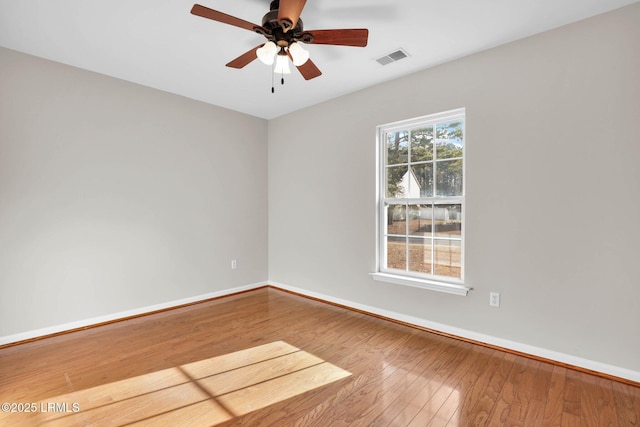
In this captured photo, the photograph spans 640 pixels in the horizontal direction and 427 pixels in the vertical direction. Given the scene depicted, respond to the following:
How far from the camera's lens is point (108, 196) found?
130 inches

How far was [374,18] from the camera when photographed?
231 centimetres

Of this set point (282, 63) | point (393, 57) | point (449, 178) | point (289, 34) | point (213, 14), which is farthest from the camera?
point (449, 178)

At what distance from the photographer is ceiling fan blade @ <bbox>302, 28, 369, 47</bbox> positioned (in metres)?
2.00

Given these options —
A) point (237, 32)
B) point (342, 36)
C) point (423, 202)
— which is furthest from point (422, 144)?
point (237, 32)

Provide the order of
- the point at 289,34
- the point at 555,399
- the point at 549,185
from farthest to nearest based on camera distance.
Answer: the point at 549,185
the point at 289,34
the point at 555,399

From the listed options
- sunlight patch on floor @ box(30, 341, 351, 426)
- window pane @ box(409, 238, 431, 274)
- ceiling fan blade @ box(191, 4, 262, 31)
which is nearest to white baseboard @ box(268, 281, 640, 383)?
window pane @ box(409, 238, 431, 274)

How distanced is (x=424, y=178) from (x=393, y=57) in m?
1.24

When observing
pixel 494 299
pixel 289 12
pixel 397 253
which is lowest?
pixel 494 299

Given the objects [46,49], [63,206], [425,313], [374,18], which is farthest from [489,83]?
[63,206]

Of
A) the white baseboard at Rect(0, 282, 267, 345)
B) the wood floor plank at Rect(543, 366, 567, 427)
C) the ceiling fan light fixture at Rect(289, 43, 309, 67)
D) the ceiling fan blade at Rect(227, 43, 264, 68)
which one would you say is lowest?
the wood floor plank at Rect(543, 366, 567, 427)

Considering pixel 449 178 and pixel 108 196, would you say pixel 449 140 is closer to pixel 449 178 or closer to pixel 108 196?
pixel 449 178

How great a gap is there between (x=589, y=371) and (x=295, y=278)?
3.26 meters

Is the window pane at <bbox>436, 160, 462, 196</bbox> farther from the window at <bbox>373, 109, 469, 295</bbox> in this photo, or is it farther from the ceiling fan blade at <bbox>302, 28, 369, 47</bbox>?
the ceiling fan blade at <bbox>302, 28, 369, 47</bbox>

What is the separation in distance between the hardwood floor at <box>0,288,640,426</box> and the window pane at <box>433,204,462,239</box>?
3.40 ft
